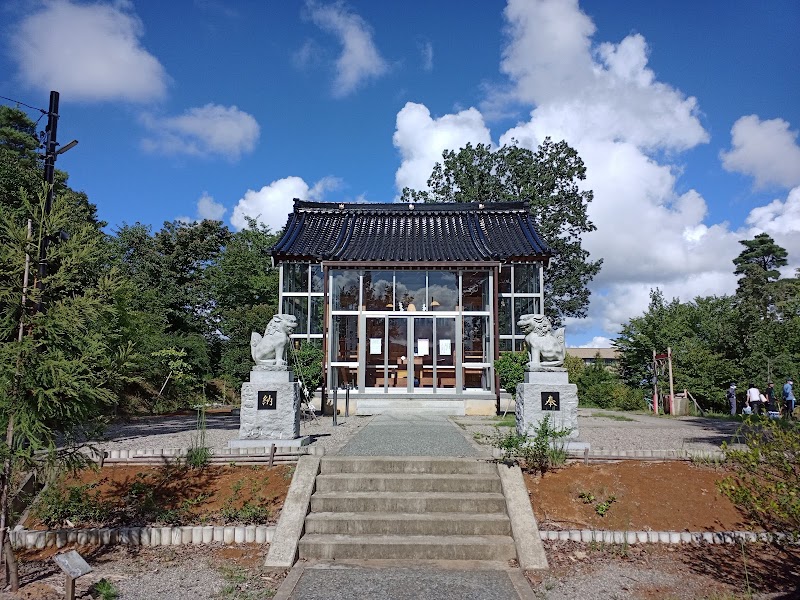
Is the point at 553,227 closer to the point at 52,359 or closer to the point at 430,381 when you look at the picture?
the point at 430,381

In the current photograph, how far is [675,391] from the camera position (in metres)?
23.0

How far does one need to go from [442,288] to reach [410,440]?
8.91 meters

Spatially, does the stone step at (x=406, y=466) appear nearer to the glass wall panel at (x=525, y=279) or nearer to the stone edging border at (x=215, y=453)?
the stone edging border at (x=215, y=453)

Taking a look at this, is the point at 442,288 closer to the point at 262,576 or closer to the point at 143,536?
the point at 143,536

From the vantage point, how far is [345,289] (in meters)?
18.4

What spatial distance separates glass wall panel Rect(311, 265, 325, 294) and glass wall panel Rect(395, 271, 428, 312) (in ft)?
9.09

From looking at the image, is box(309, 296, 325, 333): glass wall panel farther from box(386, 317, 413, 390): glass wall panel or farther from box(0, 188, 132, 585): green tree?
box(0, 188, 132, 585): green tree

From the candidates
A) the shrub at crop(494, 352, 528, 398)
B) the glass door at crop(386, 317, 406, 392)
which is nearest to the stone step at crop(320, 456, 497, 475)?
the shrub at crop(494, 352, 528, 398)

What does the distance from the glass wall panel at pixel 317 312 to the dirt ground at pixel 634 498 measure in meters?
12.4

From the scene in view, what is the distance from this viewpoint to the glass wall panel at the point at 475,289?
1838 cm

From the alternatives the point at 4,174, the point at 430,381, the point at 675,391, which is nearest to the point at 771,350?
the point at 675,391

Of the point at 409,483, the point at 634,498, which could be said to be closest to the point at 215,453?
the point at 409,483

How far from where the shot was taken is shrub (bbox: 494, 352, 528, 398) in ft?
54.1

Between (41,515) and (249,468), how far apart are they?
246 cm
